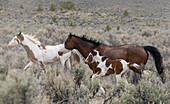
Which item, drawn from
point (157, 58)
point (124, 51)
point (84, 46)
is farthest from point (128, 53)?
point (84, 46)

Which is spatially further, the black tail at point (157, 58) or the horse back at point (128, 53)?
the horse back at point (128, 53)

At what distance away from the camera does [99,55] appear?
5.89m

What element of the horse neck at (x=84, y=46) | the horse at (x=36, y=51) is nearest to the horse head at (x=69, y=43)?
the horse neck at (x=84, y=46)

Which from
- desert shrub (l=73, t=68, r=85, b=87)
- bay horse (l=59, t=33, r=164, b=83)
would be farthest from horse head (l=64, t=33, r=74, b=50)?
desert shrub (l=73, t=68, r=85, b=87)

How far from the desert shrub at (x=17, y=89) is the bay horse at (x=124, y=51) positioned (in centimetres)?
382

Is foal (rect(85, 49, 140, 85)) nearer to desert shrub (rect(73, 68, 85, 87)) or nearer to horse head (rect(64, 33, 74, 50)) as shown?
desert shrub (rect(73, 68, 85, 87))

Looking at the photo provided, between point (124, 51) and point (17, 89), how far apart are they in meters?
4.60

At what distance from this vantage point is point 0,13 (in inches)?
1358

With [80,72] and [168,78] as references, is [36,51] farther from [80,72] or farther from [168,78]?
[168,78]

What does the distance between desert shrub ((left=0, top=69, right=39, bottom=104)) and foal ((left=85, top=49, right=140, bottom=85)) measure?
3150 mm

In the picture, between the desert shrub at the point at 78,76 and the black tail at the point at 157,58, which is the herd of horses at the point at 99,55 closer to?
the black tail at the point at 157,58

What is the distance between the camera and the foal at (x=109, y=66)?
538cm

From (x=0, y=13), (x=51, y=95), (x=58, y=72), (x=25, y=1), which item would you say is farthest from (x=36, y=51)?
(x=25, y=1)

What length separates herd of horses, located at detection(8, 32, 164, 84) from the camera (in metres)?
5.53
